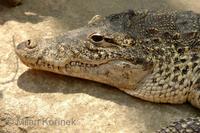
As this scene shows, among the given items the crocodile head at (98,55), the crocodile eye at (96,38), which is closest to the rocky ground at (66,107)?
the crocodile head at (98,55)

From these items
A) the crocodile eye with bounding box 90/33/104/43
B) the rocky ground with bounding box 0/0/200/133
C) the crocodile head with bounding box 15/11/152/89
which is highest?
the crocodile eye with bounding box 90/33/104/43

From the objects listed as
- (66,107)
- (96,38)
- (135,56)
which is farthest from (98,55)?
(66,107)

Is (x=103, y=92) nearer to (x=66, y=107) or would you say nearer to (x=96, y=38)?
(x=66, y=107)

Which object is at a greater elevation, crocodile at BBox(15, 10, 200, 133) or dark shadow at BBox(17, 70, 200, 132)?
crocodile at BBox(15, 10, 200, 133)

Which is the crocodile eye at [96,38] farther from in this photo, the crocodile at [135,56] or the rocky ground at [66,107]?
the rocky ground at [66,107]

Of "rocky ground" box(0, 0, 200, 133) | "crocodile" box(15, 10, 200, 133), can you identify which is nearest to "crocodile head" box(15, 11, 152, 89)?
"crocodile" box(15, 10, 200, 133)

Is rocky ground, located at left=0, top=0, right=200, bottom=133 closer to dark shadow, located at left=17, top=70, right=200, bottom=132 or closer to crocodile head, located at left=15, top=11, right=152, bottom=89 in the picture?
dark shadow, located at left=17, top=70, right=200, bottom=132

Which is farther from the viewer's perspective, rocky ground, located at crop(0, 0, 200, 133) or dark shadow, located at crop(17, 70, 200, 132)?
dark shadow, located at crop(17, 70, 200, 132)

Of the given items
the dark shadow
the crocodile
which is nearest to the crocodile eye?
the crocodile

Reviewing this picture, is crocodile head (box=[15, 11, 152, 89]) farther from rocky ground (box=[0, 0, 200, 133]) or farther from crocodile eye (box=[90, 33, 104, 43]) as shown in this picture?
rocky ground (box=[0, 0, 200, 133])
